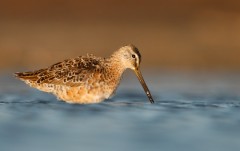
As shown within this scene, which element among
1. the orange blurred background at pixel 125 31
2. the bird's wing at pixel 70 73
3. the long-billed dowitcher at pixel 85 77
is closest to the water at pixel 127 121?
the long-billed dowitcher at pixel 85 77

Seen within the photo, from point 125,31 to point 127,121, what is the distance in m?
7.93

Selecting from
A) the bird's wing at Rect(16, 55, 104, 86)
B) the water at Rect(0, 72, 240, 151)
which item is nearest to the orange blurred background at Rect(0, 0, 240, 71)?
the water at Rect(0, 72, 240, 151)

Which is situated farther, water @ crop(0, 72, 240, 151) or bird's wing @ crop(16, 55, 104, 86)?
bird's wing @ crop(16, 55, 104, 86)

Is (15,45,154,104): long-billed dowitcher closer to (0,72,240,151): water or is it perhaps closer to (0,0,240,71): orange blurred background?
(0,72,240,151): water

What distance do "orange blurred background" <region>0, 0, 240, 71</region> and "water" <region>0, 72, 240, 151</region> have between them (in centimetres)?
293

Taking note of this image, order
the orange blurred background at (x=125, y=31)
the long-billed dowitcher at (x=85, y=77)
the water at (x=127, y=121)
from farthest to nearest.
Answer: the orange blurred background at (x=125, y=31)
the long-billed dowitcher at (x=85, y=77)
the water at (x=127, y=121)

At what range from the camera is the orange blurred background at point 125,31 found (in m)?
16.0

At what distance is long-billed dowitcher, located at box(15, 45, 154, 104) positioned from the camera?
10.4m

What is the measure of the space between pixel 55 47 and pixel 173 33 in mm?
2644

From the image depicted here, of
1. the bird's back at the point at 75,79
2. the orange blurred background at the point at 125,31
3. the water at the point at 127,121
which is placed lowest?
the water at the point at 127,121

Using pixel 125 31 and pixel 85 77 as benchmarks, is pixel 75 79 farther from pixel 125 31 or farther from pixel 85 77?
pixel 125 31

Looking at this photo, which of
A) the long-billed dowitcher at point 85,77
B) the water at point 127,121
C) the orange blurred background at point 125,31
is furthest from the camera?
the orange blurred background at point 125,31

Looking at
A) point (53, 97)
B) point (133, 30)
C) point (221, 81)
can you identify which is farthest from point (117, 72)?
point (133, 30)

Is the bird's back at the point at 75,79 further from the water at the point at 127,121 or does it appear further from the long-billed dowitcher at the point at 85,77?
the water at the point at 127,121
